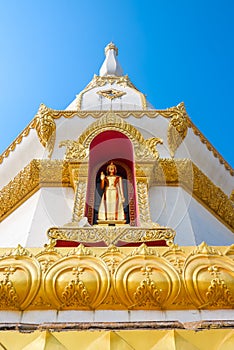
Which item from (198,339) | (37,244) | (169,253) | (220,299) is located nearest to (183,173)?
(37,244)

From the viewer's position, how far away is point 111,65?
13.0m

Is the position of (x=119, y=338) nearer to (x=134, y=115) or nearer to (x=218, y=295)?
(x=218, y=295)

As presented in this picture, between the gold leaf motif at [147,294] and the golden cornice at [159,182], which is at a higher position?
the golden cornice at [159,182]

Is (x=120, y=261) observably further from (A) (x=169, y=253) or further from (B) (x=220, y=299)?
(B) (x=220, y=299)

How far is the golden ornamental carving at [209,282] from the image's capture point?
332cm

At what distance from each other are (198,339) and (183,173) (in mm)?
4143

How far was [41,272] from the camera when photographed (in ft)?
11.3

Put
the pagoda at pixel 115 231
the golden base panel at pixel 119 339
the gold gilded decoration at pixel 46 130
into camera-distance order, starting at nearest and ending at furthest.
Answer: the golden base panel at pixel 119 339
the pagoda at pixel 115 231
the gold gilded decoration at pixel 46 130

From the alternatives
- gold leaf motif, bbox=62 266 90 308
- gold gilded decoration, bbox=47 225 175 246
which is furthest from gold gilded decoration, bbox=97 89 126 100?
gold leaf motif, bbox=62 266 90 308

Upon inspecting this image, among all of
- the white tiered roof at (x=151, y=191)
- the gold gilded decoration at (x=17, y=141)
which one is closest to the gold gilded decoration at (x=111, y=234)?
the white tiered roof at (x=151, y=191)

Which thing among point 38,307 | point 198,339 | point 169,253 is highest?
point 169,253

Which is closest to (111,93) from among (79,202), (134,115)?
(134,115)

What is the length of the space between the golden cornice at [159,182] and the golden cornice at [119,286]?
3.10m

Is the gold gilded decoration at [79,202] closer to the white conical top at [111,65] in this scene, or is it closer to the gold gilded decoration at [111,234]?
the gold gilded decoration at [111,234]
